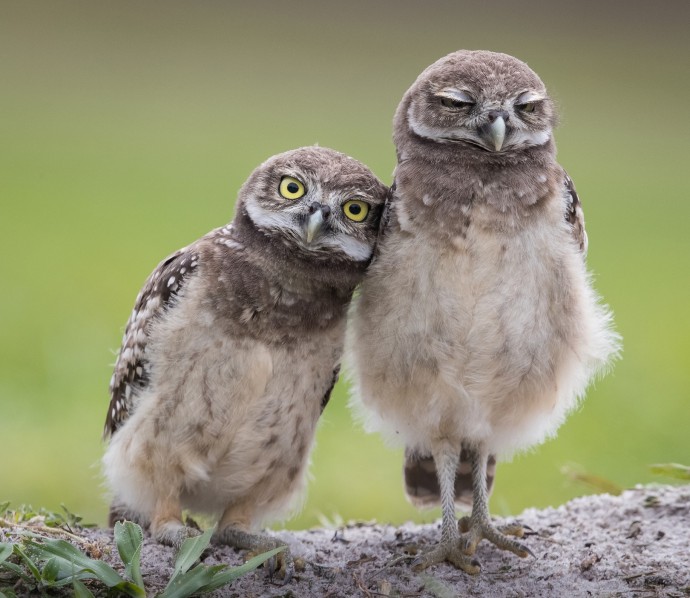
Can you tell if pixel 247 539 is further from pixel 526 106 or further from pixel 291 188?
pixel 526 106

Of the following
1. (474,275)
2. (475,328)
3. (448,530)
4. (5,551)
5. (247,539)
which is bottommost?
(247,539)

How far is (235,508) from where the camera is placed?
14.3 ft

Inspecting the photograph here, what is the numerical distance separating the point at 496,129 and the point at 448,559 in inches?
61.7

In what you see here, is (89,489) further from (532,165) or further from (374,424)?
(532,165)

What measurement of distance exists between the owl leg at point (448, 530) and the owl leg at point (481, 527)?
2.4 inches

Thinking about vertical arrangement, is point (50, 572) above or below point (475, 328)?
below

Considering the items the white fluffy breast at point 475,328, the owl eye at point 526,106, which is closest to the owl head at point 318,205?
the white fluffy breast at point 475,328

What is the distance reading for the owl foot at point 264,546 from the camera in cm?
361

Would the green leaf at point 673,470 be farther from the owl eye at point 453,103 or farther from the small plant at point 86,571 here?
the small plant at point 86,571

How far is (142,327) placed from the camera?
421 centimetres

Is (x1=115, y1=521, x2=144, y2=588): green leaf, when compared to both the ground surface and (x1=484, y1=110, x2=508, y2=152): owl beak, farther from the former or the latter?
(x1=484, y1=110, x2=508, y2=152): owl beak

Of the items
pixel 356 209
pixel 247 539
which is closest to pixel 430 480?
pixel 247 539

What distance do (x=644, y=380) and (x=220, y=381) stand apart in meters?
5.20

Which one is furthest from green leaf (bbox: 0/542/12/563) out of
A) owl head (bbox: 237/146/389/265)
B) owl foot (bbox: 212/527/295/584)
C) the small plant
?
owl head (bbox: 237/146/389/265)
